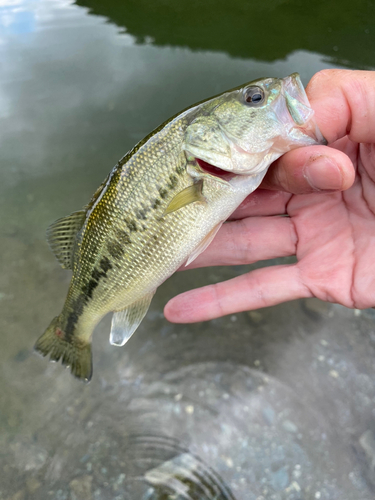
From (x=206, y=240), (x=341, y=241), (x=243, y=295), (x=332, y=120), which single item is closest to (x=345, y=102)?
(x=332, y=120)

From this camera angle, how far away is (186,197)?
64.6 inches

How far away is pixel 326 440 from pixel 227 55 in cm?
505

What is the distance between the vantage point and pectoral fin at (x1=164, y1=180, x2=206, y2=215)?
164 centimetres

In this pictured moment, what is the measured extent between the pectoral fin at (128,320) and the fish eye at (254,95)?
1331mm

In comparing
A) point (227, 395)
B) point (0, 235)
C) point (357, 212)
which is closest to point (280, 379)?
point (227, 395)

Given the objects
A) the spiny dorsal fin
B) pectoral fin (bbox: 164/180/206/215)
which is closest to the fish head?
pectoral fin (bbox: 164/180/206/215)

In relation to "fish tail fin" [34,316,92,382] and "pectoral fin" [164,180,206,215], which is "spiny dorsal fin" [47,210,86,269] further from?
"pectoral fin" [164,180,206,215]

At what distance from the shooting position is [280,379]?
2.73m

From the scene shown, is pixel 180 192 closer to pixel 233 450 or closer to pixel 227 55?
pixel 233 450

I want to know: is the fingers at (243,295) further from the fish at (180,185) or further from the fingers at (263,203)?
the fingers at (263,203)

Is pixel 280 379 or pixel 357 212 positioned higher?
pixel 357 212

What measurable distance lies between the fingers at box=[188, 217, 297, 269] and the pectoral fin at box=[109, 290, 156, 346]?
1.79 feet

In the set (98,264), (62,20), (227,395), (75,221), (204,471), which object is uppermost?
(62,20)

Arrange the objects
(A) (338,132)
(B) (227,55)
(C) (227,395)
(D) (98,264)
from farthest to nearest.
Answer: (B) (227,55) < (C) (227,395) < (D) (98,264) < (A) (338,132)
